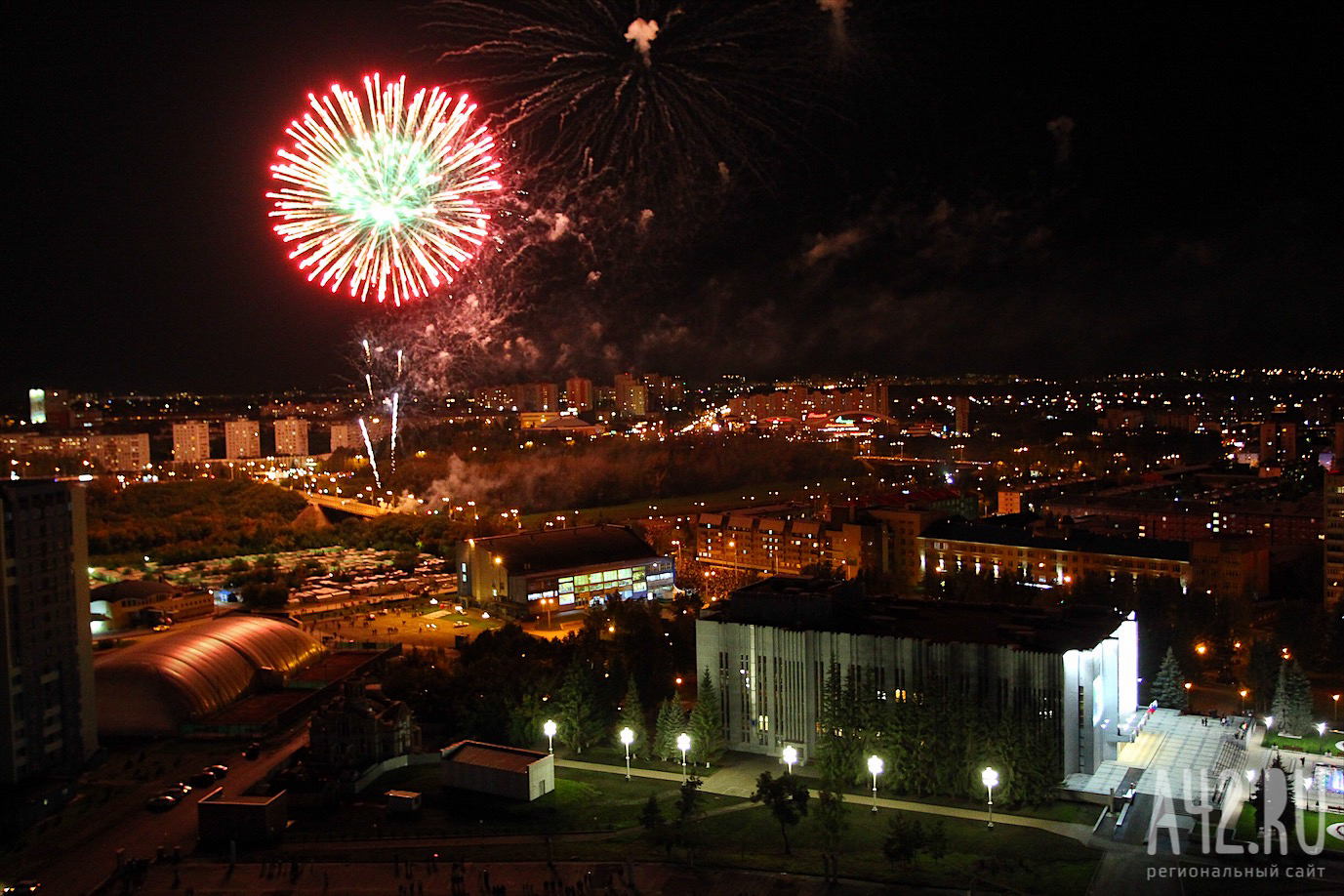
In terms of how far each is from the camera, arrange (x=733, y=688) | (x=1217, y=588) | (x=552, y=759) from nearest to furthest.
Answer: (x=552, y=759)
(x=733, y=688)
(x=1217, y=588)

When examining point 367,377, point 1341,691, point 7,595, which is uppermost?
point 367,377

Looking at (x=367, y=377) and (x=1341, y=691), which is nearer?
(x=1341, y=691)

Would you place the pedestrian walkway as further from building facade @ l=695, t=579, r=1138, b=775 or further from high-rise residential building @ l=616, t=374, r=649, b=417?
high-rise residential building @ l=616, t=374, r=649, b=417

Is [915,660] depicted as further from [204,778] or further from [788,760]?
[204,778]

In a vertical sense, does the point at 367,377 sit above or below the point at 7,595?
above

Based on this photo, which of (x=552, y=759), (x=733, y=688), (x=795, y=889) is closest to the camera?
(x=795, y=889)

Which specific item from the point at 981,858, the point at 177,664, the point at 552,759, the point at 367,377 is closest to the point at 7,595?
the point at 177,664

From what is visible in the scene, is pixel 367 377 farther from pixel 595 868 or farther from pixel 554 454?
pixel 595 868
